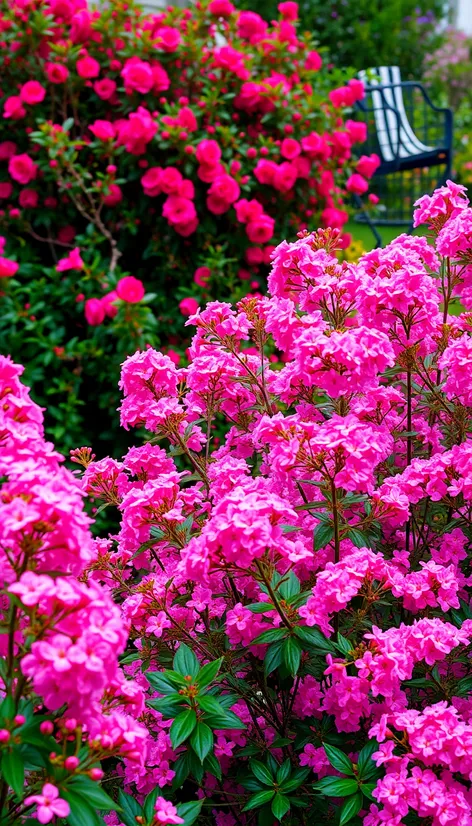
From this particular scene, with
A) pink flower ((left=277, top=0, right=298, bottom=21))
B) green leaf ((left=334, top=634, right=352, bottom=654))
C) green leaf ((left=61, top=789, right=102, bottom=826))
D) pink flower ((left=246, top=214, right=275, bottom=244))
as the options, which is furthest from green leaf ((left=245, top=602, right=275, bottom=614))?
pink flower ((left=277, top=0, right=298, bottom=21))

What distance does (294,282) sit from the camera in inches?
69.3

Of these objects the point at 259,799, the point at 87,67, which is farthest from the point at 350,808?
the point at 87,67

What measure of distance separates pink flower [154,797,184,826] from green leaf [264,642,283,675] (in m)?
0.24

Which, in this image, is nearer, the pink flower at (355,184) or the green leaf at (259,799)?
the green leaf at (259,799)

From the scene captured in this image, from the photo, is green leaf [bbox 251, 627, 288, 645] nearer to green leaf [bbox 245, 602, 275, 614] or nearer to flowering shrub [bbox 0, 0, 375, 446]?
green leaf [bbox 245, 602, 275, 614]

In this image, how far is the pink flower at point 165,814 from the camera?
119 centimetres

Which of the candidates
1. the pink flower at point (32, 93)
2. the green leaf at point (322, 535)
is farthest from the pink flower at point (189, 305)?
the green leaf at point (322, 535)

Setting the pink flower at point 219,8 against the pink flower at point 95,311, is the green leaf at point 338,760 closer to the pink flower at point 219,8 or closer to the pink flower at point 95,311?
the pink flower at point 95,311

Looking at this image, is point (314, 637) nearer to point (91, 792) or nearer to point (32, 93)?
point (91, 792)

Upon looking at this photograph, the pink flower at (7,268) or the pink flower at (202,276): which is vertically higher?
the pink flower at (7,268)

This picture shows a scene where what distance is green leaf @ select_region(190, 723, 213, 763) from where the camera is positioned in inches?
51.5

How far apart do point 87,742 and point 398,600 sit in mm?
729

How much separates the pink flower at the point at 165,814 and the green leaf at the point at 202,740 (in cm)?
8

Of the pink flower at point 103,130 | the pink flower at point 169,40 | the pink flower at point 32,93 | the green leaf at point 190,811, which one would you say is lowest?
the green leaf at point 190,811
